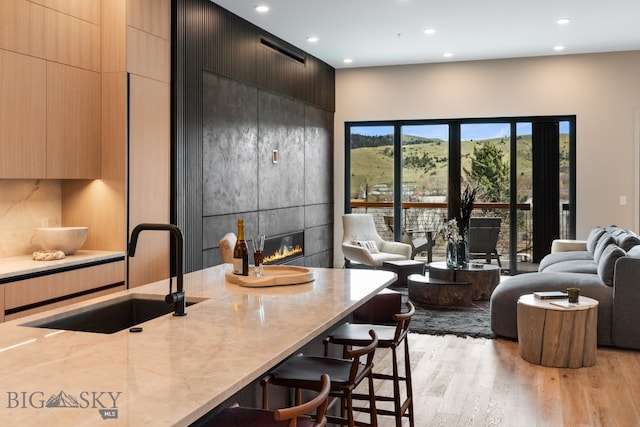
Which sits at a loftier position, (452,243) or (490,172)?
(490,172)

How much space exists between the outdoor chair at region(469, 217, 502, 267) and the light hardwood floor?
3.71 metres

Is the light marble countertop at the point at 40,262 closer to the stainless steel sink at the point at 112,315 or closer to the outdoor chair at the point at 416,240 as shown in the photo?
the stainless steel sink at the point at 112,315

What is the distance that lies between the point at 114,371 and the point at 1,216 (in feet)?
10.7

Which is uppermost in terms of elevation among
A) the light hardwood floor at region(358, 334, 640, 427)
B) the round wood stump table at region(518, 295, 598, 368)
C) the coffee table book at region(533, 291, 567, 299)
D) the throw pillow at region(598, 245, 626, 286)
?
the throw pillow at region(598, 245, 626, 286)

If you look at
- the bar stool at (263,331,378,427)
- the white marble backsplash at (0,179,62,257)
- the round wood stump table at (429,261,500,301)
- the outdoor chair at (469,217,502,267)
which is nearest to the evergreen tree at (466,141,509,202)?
the outdoor chair at (469,217,502,267)

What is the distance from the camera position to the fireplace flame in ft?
24.5

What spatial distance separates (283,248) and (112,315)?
17.4 ft

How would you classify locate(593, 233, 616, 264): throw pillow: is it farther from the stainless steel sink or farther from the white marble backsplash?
the white marble backsplash

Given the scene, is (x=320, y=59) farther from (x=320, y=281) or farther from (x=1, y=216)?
(x=320, y=281)

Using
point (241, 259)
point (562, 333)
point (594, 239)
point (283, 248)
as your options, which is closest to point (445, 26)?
point (594, 239)

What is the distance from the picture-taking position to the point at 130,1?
16.3ft

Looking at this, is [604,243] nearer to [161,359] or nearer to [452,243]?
[452,243]

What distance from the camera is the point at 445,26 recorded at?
7207 mm

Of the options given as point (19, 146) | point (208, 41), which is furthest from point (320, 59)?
A: point (19, 146)
